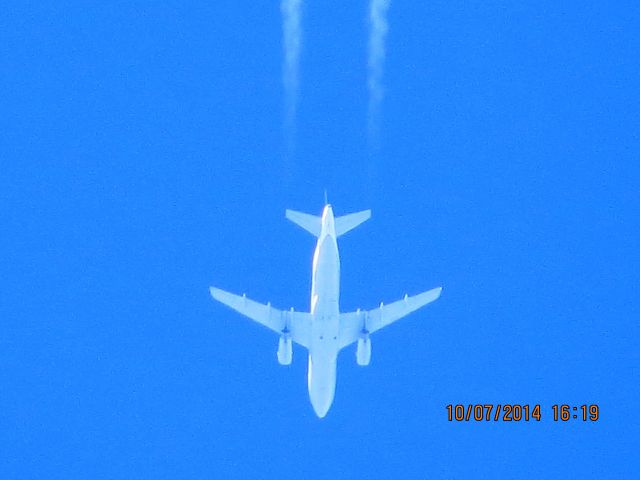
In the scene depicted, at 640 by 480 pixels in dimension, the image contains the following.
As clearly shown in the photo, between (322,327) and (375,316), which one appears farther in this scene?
(375,316)

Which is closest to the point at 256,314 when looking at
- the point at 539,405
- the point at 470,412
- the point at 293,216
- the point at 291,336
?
the point at 291,336

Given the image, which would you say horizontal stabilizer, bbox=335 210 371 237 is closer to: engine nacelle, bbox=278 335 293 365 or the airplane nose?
engine nacelle, bbox=278 335 293 365

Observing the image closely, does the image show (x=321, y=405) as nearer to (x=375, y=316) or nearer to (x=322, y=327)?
(x=322, y=327)

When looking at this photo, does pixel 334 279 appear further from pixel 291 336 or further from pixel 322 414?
pixel 322 414

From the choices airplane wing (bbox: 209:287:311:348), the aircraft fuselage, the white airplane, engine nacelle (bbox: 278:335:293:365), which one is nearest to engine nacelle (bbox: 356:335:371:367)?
the white airplane

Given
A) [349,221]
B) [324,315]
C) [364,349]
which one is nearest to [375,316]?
[364,349]
